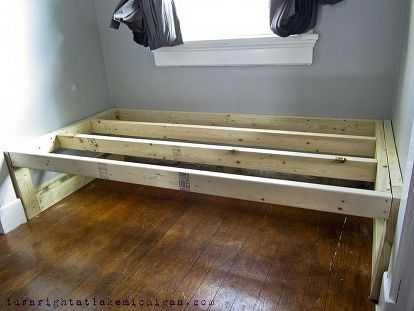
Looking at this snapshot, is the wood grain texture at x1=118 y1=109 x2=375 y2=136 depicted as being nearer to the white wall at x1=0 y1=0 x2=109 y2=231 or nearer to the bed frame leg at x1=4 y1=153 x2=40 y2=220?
the white wall at x1=0 y1=0 x2=109 y2=231

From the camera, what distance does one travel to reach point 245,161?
1.60m

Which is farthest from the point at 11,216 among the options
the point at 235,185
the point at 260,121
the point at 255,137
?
A: the point at 260,121

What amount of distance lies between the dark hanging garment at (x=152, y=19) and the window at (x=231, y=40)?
99mm

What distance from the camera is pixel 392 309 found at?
1064 mm

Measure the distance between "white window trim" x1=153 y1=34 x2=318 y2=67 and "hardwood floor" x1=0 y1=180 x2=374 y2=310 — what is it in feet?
2.93

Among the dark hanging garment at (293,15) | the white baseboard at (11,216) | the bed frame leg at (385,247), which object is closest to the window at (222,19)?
the dark hanging garment at (293,15)

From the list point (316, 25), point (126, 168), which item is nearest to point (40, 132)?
point (126, 168)

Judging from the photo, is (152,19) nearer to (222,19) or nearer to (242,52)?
(222,19)

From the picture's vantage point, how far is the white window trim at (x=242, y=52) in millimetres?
1846

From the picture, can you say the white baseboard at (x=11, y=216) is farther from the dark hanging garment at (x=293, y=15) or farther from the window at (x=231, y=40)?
the dark hanging garment at (x=293, y=15)

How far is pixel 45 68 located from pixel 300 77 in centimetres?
160

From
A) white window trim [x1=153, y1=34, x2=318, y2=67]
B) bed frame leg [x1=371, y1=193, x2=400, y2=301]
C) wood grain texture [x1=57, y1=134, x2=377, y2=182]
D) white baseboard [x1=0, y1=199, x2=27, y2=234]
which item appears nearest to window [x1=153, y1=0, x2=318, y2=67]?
white window trim [x1=153, y1=34, x2=318, y2=67]

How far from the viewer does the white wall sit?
1.82 metres

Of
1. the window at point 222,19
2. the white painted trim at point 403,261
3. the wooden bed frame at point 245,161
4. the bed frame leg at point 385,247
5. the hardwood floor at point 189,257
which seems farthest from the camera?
the window at point 222,19
